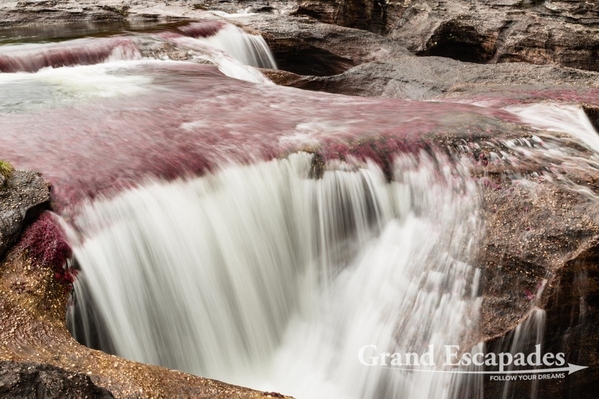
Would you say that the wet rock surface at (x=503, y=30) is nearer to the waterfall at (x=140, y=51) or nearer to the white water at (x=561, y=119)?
the waterfall at (x=140, y=51)

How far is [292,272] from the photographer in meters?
5.27

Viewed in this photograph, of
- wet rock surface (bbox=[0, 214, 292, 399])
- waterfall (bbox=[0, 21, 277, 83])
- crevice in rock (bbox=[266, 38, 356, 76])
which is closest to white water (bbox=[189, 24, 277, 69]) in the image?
waterfall (bbox=[0, 21, 277, 83])

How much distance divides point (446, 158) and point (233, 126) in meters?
2.23

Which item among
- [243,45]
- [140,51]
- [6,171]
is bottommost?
[243,45]

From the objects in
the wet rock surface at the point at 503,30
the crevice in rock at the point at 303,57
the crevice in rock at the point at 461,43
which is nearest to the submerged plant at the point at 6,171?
the crevice in rock at the point at 303,57

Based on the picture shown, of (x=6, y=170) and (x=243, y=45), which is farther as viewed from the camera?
(x=243, y=45)

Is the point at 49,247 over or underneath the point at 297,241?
over

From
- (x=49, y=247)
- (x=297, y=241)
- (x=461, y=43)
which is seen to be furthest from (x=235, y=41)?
(x=49, y=247)

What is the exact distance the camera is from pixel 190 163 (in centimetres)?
529

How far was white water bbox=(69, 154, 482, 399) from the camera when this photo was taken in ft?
14.6

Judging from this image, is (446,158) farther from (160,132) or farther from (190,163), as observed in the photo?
(160,132)

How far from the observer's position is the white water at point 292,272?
4.44 meters

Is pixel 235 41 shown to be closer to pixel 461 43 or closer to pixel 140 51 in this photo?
pixel 140 51

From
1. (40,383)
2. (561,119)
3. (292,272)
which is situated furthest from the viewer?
(561,119)
